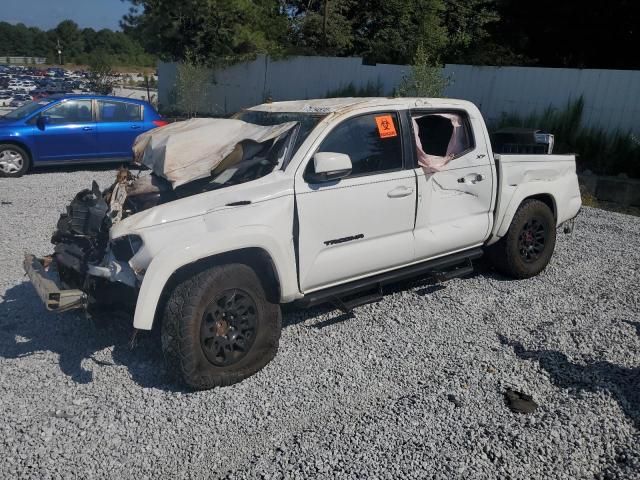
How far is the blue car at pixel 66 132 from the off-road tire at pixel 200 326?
853 cm

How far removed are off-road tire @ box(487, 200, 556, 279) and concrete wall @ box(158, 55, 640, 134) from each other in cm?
727

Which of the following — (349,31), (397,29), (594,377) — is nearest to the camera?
(594,377)

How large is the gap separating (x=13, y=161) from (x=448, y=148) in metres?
8.86

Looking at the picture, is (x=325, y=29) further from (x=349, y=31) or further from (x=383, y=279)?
(x=383, y=279)

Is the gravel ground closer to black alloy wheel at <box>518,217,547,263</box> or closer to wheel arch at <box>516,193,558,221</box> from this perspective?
black alloy wheel at <box>518,217,547,263</box>

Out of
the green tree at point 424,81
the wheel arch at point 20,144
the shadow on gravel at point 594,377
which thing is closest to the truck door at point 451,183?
the shadow on gravel at point 594,377

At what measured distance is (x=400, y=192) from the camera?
15.7ft

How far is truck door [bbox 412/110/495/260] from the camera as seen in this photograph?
16.6 feet

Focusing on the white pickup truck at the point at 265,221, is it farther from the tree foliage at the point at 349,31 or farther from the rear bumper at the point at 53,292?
the tree foliage at the point at 349,31

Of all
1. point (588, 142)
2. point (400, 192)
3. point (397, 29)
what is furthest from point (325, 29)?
point (400, 192)

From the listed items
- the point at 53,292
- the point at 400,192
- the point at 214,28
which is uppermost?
the point at 214,28

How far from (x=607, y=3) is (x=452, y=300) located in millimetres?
12027

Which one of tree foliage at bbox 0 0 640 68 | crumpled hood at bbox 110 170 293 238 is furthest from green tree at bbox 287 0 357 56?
crumpled hood at bbox 110 170 293 238

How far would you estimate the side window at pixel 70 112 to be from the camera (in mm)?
11180
